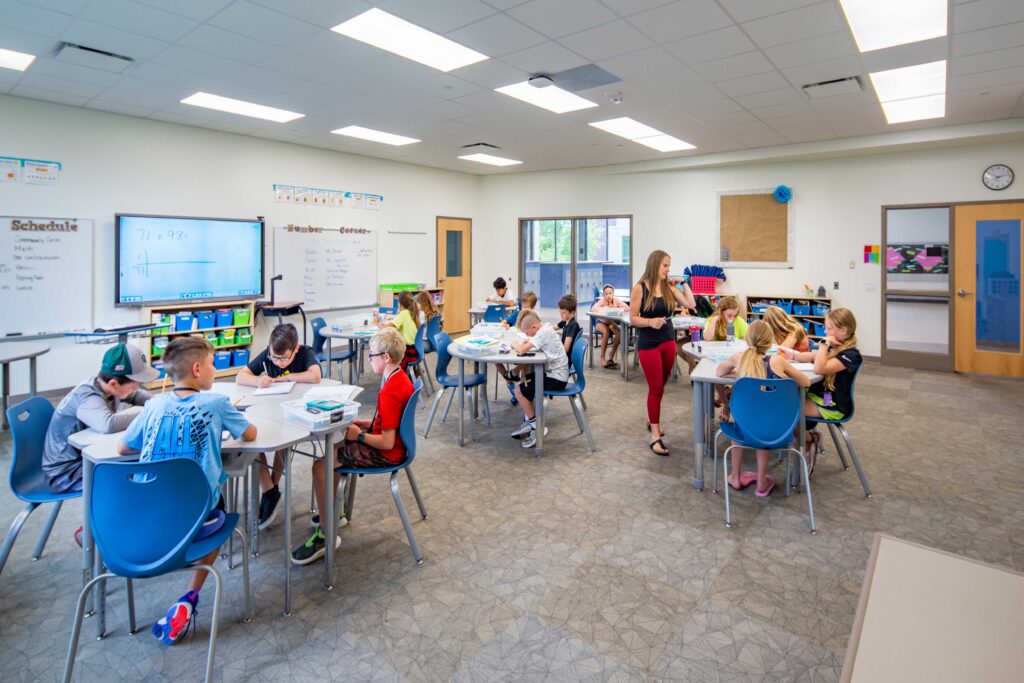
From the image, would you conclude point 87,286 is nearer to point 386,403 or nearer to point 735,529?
point 386,403

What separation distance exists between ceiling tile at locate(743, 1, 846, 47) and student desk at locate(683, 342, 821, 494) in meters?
2.27

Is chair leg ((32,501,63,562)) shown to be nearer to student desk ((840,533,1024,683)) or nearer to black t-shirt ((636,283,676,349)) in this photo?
Answer: student desk ((840,533,1024,683))

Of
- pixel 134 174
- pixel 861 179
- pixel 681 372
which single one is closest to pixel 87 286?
pixel 134 174

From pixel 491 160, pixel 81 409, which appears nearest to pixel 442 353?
pixel 81 409

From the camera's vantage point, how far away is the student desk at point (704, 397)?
342cm

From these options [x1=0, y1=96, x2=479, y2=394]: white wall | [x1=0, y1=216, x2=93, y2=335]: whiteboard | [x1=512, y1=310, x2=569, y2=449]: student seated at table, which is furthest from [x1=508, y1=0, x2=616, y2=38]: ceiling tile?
[x1=0, y1=216, x2=93, y2=335]: whiteboard

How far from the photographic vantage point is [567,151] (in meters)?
8.40

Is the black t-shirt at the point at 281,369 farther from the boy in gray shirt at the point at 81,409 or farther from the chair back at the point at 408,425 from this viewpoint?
the chair back at the point at 408,425

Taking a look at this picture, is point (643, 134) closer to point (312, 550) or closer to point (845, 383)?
point (845, 383)

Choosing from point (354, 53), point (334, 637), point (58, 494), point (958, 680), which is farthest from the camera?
point (354, 53)

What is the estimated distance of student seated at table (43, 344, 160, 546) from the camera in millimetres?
2473

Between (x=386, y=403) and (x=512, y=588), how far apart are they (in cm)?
104

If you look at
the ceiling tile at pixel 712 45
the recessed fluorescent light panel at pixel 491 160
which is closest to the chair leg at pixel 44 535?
the ceiling tile at pixel 712 45

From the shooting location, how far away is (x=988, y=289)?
7078 mm
